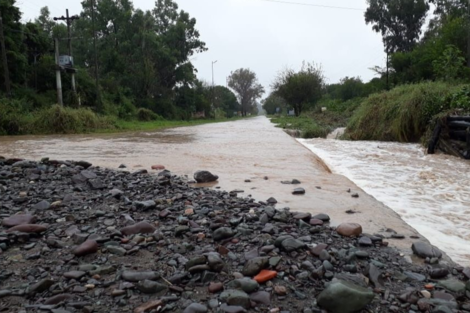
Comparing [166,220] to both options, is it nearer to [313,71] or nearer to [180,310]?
[180,310]

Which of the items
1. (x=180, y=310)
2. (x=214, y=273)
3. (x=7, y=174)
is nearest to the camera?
(x=180, y=310)

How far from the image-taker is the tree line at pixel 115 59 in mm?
23750

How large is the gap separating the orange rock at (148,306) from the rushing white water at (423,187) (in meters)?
1.84

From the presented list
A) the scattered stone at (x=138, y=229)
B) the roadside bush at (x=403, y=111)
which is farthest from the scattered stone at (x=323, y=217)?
the roadside bush at (x=403, y=111)

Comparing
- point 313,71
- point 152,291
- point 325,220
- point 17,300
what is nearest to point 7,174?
point 17,300

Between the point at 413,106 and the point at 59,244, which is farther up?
the point at 413,106

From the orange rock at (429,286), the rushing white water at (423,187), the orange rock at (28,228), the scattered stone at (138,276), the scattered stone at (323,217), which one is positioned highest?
the orange rock at (28,228)

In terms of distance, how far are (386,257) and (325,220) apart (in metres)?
0.71

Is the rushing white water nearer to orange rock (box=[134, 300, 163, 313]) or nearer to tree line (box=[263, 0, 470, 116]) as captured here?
orange rock (box=[134, 300, 163, 313])

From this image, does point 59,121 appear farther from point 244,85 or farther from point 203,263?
point 244,85

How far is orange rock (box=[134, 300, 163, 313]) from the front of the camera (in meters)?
1.73

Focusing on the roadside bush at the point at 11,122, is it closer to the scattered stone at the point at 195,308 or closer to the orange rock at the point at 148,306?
the orange rock at the point at 148,306

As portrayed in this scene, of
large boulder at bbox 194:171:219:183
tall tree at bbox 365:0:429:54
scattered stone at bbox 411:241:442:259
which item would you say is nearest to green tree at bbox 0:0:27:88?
large boulder at bbox 194:171:219:183

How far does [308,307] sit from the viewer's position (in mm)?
1781
